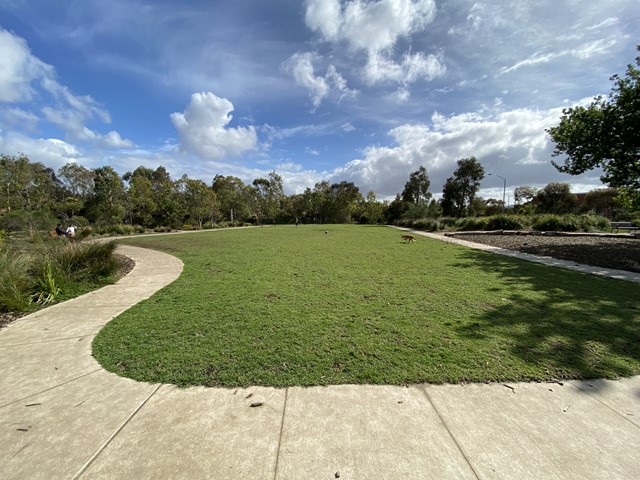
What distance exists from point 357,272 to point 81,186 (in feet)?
142

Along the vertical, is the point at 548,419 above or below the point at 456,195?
below

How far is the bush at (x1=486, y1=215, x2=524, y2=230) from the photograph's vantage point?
20844 mm

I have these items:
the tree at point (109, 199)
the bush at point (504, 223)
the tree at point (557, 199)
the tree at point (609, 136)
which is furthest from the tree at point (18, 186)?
the tree at point (557, 199)

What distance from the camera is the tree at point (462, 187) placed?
4009 cm

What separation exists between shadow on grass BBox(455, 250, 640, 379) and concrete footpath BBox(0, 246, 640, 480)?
33 cm

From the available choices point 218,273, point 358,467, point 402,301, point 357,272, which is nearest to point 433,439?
point 358,467

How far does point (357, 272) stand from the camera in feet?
23.2

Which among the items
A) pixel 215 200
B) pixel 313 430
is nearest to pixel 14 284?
pixel 313 430

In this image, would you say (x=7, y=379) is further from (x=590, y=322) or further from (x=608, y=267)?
(x=608, y=267)

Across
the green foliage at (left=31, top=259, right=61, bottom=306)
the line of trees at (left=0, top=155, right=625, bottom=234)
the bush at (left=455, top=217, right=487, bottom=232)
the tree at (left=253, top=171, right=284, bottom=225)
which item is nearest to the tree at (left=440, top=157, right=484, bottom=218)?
the line of trees at (left=0, top=155, right=625, bottom=234)

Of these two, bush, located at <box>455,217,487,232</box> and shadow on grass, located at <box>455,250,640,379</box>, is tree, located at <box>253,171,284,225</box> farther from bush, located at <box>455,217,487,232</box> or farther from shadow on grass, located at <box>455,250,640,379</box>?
shadow on grass, located at <box>455,250,640,379</box>

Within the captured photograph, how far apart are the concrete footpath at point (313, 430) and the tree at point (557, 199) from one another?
54.6 meters

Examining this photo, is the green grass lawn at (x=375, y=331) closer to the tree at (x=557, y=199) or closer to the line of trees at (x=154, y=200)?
the line of trees at (x=154, y=200)

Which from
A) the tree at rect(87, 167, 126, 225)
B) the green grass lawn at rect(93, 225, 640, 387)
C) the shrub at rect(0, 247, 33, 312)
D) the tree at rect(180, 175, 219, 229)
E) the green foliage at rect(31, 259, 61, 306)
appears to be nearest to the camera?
the green grass lawn at rect(93, 225, 640, 387)
